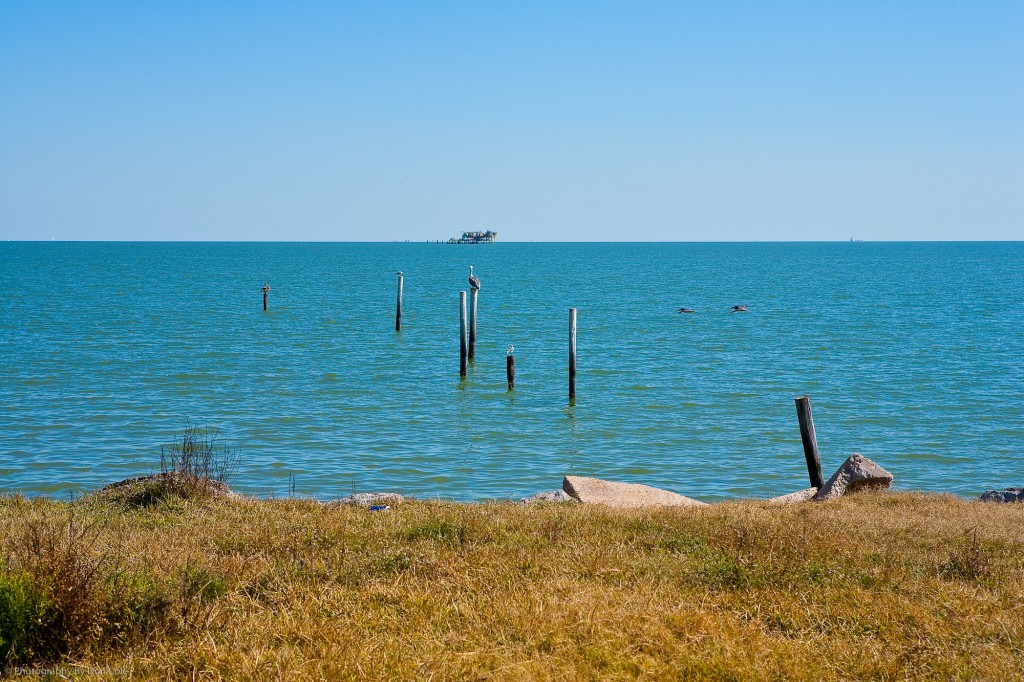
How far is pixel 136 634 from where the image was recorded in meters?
7.28

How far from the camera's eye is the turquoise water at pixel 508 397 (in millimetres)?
20281

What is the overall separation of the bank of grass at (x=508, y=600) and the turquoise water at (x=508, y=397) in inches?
314

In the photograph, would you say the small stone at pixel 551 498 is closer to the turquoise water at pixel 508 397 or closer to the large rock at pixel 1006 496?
the turquoise water at pixel 508 397

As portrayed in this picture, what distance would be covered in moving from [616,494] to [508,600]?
24.6 ft

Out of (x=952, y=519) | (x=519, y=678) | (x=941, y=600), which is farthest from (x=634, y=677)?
(x=952, y=519)

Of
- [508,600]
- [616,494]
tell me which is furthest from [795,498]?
[508,600]

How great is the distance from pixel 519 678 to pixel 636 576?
2553 millimetres

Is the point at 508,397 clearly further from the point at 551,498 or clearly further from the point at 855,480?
the point at 855,480

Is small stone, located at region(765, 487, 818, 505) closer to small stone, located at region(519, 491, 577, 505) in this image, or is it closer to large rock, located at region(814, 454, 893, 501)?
large rock, located at region(814, 454, 893, 501)

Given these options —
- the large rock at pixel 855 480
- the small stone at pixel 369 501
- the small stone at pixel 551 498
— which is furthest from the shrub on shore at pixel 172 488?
the large rock at pixel 855 480

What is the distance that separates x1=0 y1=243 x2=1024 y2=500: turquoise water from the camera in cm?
2028

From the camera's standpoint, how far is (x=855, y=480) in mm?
15352

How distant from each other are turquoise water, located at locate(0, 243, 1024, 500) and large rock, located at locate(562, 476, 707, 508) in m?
2.76

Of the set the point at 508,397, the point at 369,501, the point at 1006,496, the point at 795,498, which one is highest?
the point at 369,501
